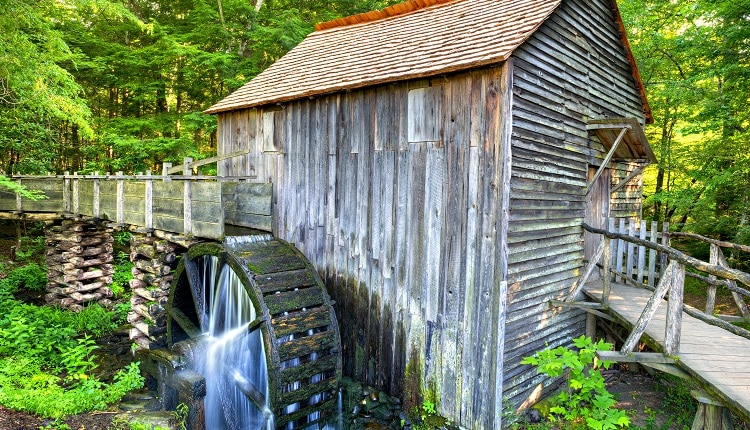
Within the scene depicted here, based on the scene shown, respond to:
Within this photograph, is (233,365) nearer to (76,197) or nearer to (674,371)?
(674,371)

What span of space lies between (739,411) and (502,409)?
241cm

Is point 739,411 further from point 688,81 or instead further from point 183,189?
point 688,81

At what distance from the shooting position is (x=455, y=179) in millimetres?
5430

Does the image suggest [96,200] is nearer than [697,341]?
No

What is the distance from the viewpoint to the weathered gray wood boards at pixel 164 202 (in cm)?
696

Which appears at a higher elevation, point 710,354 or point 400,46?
point 400,46

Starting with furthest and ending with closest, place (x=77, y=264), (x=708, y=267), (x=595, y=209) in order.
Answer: (x=77, y=264)
(x=595, y=209)
(x=708, y=267)

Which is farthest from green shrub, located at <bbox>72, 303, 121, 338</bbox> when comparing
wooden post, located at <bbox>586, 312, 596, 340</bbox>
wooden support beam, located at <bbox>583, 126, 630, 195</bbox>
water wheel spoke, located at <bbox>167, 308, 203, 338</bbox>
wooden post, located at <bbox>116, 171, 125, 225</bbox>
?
wooden support beam, located at <bbox>583, 126, 630, 195</bbox>

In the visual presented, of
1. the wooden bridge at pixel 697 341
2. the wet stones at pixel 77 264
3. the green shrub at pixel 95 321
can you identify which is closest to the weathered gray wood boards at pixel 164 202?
the wet stones at pixel 77 264

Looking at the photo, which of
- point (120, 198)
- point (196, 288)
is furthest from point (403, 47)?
point (120, 198)

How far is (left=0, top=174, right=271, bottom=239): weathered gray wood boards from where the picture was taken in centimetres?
696

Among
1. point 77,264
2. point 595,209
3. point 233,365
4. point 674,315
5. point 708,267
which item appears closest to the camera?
point 708,267

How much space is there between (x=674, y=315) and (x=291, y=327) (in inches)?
170

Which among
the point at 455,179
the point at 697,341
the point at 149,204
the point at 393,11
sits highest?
the point at 393,11
